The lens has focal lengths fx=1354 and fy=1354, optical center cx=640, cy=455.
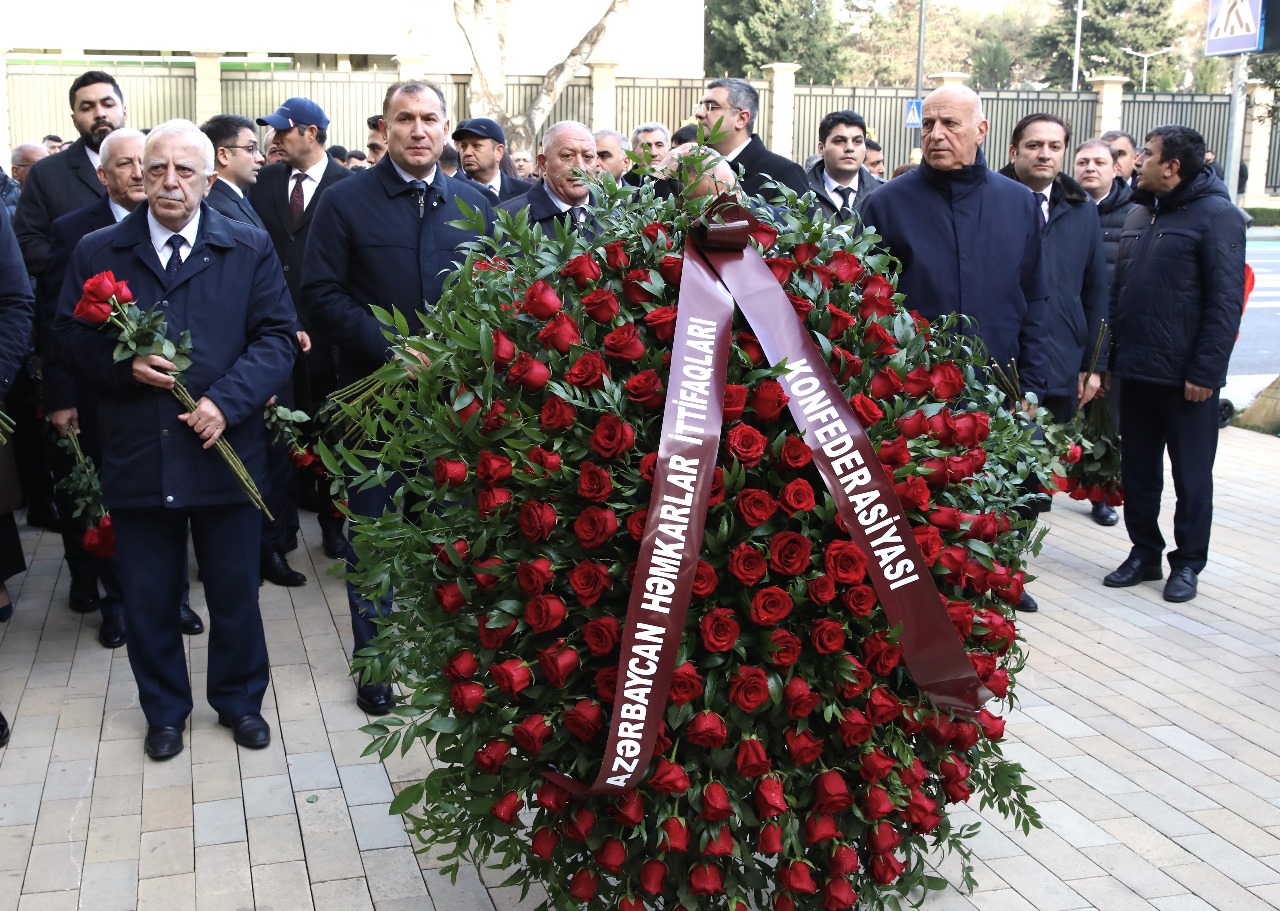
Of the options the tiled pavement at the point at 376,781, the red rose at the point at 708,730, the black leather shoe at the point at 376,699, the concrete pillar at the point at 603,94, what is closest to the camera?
the red rose at the point at 708,730

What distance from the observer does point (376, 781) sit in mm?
4539

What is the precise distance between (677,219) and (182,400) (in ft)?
6.88

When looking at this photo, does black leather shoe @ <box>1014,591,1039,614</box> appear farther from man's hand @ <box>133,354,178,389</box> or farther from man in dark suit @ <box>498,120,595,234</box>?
Answer: man's hand @ <box>133,354,178,389</box>

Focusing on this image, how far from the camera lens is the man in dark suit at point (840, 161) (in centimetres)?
782

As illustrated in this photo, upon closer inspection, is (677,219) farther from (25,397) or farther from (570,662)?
(25,397)

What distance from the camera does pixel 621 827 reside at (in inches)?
118

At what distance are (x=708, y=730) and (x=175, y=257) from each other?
2.88 metres

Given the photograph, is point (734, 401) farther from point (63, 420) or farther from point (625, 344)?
point (63, 420)

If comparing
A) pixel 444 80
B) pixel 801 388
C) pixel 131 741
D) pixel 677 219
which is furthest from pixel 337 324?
pixel 444 80

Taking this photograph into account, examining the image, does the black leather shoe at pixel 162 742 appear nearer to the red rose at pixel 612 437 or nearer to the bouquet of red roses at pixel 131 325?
the bouquet of red roses at pixel 131 325

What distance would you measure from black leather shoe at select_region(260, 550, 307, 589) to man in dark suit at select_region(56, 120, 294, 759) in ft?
6.28

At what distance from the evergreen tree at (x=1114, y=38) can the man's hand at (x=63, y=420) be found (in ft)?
220

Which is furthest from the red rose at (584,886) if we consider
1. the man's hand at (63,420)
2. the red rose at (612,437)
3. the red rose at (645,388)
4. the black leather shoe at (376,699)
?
the man's hand at (63,420)

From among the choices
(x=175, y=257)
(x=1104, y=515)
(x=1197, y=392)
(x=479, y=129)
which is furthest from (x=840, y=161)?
(x=175, y=257)
